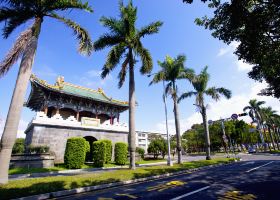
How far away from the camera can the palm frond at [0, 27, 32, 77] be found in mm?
10695

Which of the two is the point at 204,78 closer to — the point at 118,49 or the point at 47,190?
the point at 118,49

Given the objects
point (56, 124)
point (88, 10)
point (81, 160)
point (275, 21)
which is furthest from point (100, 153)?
point (275, 21)

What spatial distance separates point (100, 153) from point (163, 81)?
37.4ft

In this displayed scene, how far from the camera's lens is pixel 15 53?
1084 cm

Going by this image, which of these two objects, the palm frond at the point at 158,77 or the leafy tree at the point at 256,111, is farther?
the leafy tree at the point at 256,111

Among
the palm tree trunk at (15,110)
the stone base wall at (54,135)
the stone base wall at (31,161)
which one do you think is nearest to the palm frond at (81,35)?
the palm tree trunk at (15,110)

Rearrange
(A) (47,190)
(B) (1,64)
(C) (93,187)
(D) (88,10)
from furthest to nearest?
(D) (88,10), (B) (1,64), (C) (93,187), (A) (47,190)

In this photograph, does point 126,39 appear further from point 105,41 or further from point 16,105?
point 16,105

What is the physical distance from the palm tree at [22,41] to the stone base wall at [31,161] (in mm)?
12124

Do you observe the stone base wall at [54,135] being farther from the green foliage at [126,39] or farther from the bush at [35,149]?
the green foliage at [126,39]

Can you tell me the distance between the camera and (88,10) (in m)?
12.7

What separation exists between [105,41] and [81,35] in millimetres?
4459

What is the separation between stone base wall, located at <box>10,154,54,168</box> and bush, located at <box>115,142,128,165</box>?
8.28 m

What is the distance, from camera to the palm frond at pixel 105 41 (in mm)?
17125
